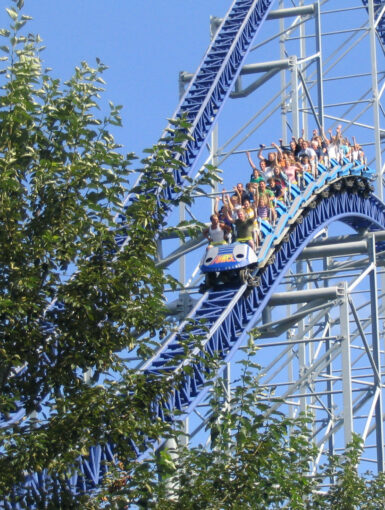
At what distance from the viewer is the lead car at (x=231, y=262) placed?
15984 mm

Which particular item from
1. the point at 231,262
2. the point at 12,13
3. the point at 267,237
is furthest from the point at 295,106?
the point at 12,13

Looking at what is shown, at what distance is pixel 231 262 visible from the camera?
16.0m

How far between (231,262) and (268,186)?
1.88 metres

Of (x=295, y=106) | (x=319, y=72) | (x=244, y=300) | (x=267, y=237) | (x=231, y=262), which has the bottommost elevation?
(x=244, y=300)

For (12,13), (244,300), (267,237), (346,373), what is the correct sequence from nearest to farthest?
(12,13), (244,300), (267,237), (346,373)

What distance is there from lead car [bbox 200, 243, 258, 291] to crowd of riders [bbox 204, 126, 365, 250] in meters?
0.24

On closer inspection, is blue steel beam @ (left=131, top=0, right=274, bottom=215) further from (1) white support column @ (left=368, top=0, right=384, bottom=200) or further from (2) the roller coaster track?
(1) white support column @ (left=368, top=0, right=384, bottom=200)

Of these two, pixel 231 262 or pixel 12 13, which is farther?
pixel 231 262

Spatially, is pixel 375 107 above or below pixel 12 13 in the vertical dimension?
above

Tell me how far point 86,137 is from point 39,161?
0.32 meters

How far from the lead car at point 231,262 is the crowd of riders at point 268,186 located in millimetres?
Answer: 243

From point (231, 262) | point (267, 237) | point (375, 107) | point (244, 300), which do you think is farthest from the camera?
point (375, 107)

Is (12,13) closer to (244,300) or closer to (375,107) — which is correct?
(244,300)

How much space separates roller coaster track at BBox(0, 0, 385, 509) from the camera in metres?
14.6
